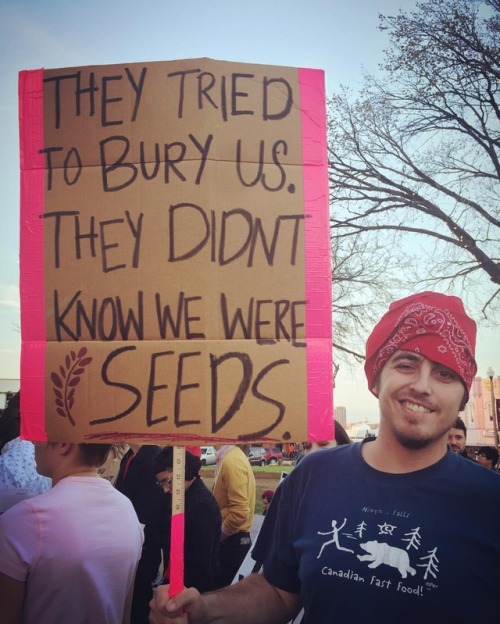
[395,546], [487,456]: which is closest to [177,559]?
[395,546]

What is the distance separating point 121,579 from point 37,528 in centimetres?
45

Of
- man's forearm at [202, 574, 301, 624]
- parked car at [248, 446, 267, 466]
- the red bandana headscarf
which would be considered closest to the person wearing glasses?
the red bandana headscarf

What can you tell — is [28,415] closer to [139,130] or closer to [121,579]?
[121,579]

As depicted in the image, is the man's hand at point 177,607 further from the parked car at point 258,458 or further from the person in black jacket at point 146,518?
the parked car at point 258,458

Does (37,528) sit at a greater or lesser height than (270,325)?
lesser

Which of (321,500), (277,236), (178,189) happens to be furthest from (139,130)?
(321,500)

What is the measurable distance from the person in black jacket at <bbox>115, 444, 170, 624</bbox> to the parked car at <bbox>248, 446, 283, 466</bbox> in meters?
27.3

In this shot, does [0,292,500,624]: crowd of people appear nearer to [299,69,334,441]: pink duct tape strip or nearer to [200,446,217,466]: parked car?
[299,69,334,441]: pink duct tape strip

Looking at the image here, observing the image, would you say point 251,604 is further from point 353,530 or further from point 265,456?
point 265,456

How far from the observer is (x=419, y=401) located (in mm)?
1702

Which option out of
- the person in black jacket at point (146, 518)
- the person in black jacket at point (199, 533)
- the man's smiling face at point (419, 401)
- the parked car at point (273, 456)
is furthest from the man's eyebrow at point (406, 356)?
the parked car at point (273, 456)

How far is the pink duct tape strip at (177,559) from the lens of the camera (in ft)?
4.87

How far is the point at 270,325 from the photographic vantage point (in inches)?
66.8

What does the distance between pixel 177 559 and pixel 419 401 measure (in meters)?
0.92
